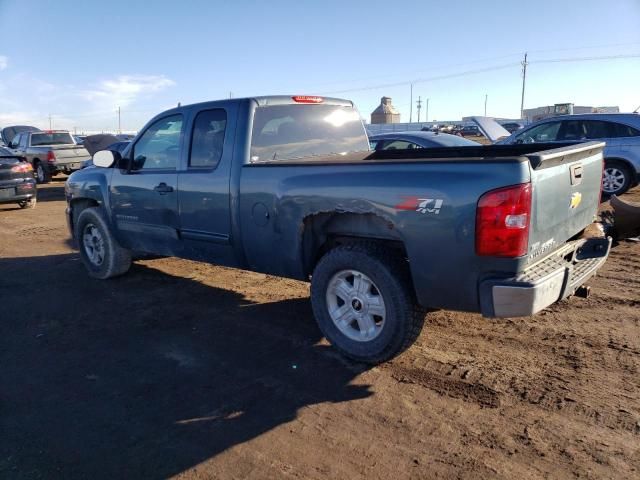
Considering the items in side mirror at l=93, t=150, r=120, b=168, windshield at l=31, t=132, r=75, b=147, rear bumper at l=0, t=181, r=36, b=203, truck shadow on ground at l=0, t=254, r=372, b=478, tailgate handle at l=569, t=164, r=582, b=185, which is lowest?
truck shadow on ground at l=0, t=254, r=372, b=478

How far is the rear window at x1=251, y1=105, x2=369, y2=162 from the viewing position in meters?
4.75

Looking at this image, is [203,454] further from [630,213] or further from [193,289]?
[630,213]

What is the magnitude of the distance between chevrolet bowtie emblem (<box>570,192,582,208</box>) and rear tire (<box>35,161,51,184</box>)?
715 inches

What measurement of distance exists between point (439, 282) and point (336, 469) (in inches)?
52.4

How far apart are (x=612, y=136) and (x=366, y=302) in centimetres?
926

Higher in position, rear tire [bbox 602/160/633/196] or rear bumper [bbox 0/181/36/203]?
rear tire [bbox 602/160/633/196]

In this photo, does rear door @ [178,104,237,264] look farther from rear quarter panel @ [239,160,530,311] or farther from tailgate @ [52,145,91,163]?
tailgate @ [52,145,91,163]

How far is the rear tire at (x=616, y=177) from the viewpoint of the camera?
1067 centimetres

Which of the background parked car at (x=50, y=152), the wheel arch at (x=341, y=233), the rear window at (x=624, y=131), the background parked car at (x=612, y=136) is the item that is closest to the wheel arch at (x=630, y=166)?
the background parked car at (x=612, y=136)

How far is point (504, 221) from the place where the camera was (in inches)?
121

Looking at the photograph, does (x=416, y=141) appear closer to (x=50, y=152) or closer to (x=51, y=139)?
(x=50, y=152)

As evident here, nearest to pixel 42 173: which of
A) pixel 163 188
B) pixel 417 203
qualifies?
pixel 163 188

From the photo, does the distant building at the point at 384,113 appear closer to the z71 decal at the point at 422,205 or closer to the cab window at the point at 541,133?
the cab window at the point at 541,133

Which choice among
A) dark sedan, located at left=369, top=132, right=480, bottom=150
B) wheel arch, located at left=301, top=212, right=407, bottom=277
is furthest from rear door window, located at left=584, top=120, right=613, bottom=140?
wheel arch, located at left=301, top=212, right=407, bottom=277
